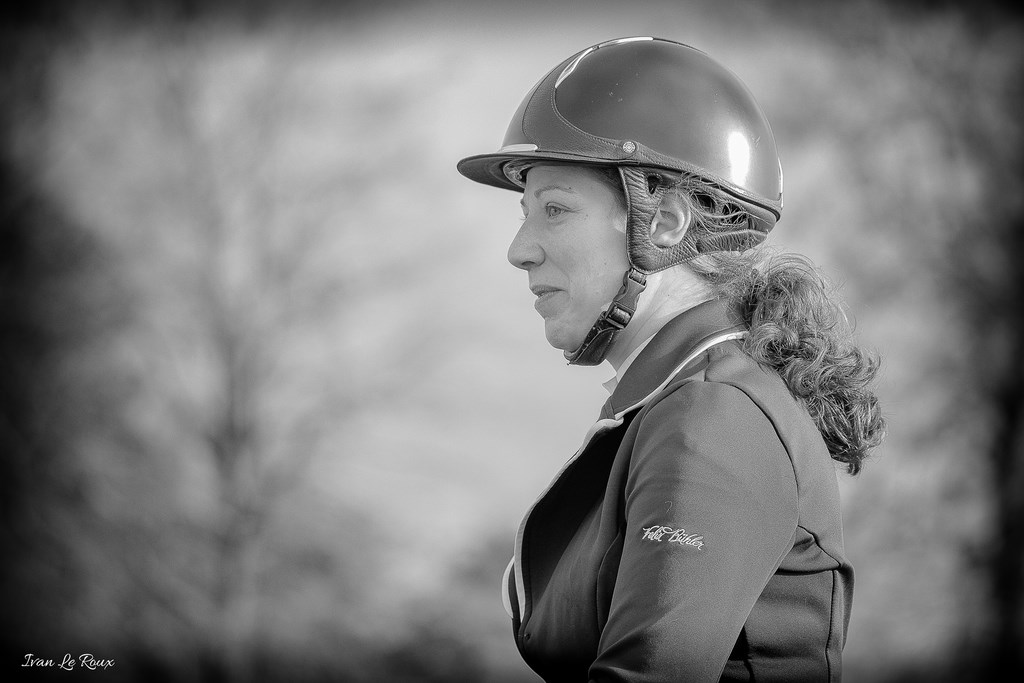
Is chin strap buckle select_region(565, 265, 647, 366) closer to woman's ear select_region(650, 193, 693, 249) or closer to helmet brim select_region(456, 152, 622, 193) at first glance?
woman's ear select_region(650, 193, 693, 249)

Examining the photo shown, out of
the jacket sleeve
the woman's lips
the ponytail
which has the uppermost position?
the woman's lips

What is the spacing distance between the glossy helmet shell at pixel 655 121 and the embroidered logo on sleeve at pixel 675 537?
2.91ft

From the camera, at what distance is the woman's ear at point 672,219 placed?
7.88 feet

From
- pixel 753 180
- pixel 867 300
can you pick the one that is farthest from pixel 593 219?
pixel 867 300

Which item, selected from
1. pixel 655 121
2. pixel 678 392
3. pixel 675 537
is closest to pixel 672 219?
pixel 655 121

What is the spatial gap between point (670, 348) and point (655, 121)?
52 centimetres

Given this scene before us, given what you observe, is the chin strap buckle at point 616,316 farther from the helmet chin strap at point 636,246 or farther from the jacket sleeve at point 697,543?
the jacket sleeve at point 697,543

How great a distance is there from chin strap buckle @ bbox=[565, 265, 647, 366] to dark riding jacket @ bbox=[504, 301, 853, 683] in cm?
10

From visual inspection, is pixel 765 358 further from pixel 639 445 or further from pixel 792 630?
pixel 792 630

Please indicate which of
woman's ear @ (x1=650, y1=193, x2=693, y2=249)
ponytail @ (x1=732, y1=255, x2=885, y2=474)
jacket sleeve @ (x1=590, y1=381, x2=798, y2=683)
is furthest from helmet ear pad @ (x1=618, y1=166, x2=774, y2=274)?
jacket sleeve @ (x1=590, y1=381, x2=798, y2=683)

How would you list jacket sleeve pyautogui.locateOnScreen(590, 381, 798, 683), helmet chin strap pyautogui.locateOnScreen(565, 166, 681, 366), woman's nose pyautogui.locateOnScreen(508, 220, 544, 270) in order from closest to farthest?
jacket sleeve pyautogui.locateOnScreen(590, 381, 798, 683) < helmet chin strap pyautogui.locateOnScreen(565, 166, 681, 366) < woman's nose pyautogui.locateOnScreen(508, 220, 544, 270)

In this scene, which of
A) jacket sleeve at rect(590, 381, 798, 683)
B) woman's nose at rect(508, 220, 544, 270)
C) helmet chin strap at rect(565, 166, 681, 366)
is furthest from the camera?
woman's nose at rect(508, 220, 544, 270)

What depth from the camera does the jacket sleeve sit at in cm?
176

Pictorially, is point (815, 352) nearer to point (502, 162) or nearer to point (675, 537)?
point (675, 537)
